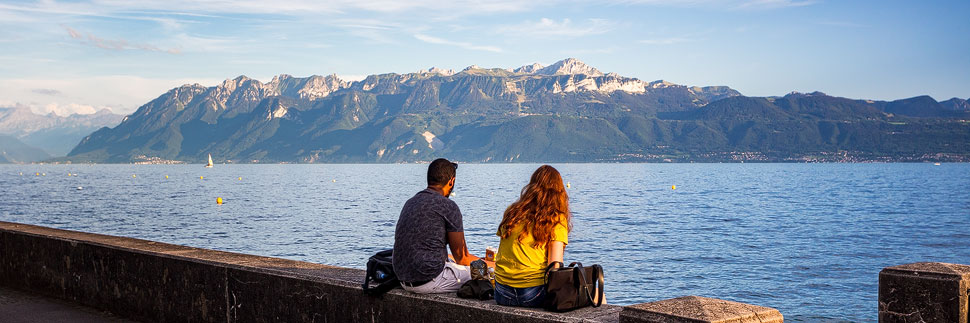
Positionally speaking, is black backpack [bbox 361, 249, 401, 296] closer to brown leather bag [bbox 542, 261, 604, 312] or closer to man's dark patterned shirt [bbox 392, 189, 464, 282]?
man's dark patterned shirt [bbox 392, 189, 464, 282]

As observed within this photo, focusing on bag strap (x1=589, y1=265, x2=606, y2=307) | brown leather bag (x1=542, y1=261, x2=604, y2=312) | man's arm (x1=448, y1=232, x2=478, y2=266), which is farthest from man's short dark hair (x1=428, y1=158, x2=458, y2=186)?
bag strap (x1=589, y1=265, x2=606, y2=307)

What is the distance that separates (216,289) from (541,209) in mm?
3548

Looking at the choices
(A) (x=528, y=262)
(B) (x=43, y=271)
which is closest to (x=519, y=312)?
(A) (x=528, y=262)

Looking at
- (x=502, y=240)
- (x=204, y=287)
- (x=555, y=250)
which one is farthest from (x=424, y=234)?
(x=204, y=287)

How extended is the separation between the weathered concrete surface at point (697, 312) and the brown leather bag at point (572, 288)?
70 centimetres

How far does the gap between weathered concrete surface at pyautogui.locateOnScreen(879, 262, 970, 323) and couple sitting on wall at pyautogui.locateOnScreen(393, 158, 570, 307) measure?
7.21 ft

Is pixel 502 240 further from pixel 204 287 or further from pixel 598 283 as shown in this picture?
pixel 204 287

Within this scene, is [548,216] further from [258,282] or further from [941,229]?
[941,229]

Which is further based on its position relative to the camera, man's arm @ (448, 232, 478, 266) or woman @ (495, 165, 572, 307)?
man's arm @ (448, 232, 478, 266)

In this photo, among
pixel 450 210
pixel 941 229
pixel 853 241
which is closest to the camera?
pixel 450 210

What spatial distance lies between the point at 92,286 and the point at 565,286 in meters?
6.41

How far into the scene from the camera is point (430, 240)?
628 cm

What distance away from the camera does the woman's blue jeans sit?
5.70 metres

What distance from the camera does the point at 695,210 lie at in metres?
71.2
